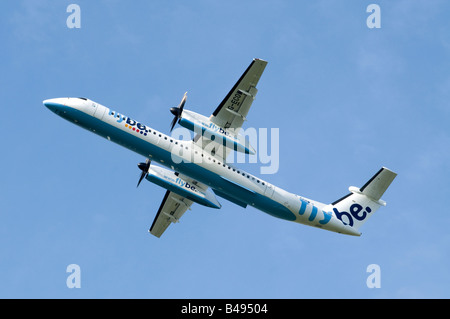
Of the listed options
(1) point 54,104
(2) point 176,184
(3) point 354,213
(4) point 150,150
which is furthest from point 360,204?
(1) point 54,104

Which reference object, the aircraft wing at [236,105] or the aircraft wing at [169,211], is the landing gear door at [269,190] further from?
the aircraft wing at [169,211]

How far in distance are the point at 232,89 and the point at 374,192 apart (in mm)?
11743

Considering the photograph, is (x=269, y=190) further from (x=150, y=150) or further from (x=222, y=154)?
(x=150, y=150)

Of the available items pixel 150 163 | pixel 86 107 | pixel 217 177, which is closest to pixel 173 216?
pixel 150 163

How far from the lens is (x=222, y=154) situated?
37.4 m

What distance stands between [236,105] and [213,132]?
2114 millimetres

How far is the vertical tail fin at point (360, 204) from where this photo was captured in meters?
39.3

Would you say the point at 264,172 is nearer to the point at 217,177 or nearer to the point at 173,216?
the point at 217,177

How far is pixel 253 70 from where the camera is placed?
35.0 m

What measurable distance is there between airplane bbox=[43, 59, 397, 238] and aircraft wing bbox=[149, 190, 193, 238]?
311cm

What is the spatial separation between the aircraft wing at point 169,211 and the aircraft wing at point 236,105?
22.5 feet

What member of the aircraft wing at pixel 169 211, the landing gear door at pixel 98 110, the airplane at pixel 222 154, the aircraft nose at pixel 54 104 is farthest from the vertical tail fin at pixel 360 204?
the aircraft nose at pixel 54 104

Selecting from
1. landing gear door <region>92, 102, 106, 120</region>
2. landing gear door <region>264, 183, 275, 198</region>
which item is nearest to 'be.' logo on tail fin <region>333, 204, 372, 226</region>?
landing gear door <region>264, 183, 275, 198</region>

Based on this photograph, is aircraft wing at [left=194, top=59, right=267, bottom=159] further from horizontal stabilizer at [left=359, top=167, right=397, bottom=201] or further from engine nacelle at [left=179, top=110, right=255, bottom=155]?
horizontal stabilizer at [left=359, top=167, right=397, bottom=201]
